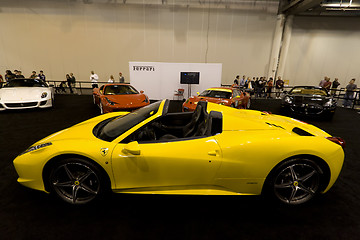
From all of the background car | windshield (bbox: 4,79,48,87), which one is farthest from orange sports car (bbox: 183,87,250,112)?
windshield (bbox: 4,79,48,87)

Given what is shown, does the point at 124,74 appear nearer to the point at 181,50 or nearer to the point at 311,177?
the point at 181,50

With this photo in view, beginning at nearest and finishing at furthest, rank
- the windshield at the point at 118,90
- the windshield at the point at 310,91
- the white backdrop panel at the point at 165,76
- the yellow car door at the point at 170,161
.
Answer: the yellow car door at the point at 170,161 < the windshield at the point at 118,90 < the windshield at the point at 310,91 < the white backdrop panel at the point at 165,76

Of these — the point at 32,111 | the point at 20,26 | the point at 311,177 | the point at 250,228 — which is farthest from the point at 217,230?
the point at 20,26

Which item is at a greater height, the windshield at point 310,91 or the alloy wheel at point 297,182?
the windshield at point 310,91

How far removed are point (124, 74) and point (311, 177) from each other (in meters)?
15.3

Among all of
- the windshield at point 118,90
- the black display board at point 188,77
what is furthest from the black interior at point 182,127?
the black display board at point 188,77

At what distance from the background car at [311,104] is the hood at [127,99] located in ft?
16.9

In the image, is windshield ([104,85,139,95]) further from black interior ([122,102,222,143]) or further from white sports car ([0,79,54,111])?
black interior ([122,102,222,143])

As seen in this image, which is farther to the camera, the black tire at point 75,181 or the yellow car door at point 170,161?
the black tire at point 75,181

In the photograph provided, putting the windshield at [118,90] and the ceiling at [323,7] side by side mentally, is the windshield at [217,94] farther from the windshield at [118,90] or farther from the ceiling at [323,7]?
Answer: the ceiling at [323,7]

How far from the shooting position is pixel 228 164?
1757mm

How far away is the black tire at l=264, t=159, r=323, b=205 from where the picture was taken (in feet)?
6.07

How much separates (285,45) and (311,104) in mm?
10237

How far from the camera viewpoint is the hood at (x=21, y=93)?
235 inches
